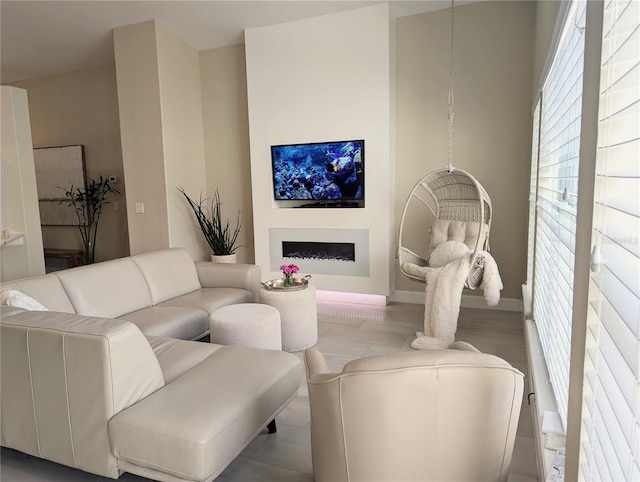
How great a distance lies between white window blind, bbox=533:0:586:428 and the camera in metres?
1.50

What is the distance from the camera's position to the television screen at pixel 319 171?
15.0ft

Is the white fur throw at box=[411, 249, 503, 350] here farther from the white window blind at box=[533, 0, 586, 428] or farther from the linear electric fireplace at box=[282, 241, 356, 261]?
the linear electric fireplace at box=[282, 241, 356, 261]

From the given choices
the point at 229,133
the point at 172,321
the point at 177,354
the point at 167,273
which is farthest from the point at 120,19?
the point at 177,354

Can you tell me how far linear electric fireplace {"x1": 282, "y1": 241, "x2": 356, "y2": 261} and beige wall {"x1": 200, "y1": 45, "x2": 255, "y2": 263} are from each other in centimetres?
76

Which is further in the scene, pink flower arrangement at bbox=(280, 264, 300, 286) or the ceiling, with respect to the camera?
the ceiling

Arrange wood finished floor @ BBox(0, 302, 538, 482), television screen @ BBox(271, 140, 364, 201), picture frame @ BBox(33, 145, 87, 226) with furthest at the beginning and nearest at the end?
picture frame @ BBox(33, 145, 87, 226) < television screen @ BBox(271, 140, 364, 201) < wood finished floor @ BBox(0, 302, 538, 482)

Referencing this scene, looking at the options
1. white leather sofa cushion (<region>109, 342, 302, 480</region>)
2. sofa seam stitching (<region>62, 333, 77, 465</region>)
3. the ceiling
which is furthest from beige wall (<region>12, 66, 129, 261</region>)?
white leather sofa cushion (<region>109, 342, 302, 480</region>)

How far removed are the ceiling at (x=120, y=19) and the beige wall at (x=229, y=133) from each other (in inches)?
10.1

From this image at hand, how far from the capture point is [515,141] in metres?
4.18

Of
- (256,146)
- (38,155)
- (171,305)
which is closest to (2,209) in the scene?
(171,305)

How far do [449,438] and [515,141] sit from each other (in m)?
3.70

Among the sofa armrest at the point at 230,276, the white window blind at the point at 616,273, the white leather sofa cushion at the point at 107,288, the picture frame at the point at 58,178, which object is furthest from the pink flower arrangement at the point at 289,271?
the picture frame at the point at 58,178

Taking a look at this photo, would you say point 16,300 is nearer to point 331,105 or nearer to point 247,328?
point 247,328

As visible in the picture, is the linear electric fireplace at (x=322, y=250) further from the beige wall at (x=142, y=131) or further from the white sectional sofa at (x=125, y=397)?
the white sectional sofa at (x=125, y=397)
